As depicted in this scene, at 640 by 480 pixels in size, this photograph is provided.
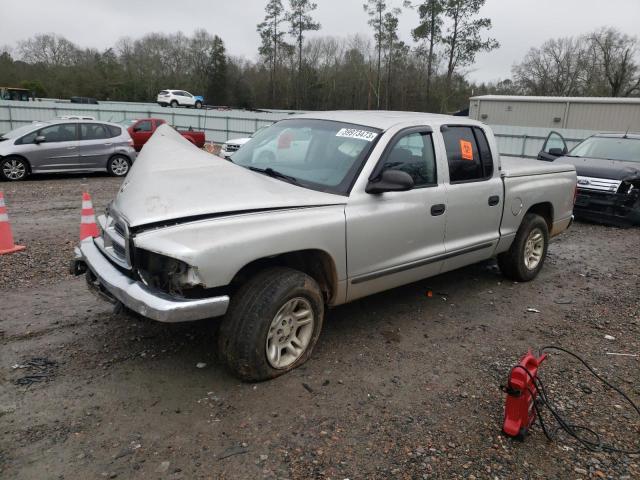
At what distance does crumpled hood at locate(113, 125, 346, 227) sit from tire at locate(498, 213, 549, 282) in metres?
2.90

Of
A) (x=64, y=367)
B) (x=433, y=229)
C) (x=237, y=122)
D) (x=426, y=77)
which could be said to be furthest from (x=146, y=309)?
(x=426, y=77)

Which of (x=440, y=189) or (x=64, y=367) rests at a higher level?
(x=440, y=189)

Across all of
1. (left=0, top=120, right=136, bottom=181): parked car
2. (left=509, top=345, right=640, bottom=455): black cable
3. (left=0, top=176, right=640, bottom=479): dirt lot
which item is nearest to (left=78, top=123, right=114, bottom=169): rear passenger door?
(left=0, top=120, right=136, bottom=181): parked car

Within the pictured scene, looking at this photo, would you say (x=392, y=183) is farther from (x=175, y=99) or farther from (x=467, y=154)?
(x=175, y=99)

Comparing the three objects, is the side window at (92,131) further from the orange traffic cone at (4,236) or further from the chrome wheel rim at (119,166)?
the orange traffic cone at (4,236)

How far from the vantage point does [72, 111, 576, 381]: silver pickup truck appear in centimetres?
300

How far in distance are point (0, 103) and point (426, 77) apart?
36320mm

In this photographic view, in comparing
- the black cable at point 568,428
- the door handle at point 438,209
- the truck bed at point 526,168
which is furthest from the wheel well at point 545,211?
the black cable at point 568,428

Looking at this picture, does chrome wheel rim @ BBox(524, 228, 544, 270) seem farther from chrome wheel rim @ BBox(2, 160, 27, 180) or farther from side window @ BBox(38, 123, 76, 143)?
chrome wheel rim @ BBox(2, 160, 27, 180)

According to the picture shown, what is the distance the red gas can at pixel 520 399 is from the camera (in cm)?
284

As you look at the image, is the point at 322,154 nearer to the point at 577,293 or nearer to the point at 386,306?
the point at 386,306

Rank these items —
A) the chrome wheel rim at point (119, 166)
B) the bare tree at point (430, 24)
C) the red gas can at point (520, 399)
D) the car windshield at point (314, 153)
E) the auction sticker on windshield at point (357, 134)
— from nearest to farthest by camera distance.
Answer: the red gas can at point (520, 399), the car windshield at point (314, 153), the auction sticker on windshield at point (357, 134), the chrome wheel rim at point (119, 166), the bare tree at point (430, 24)

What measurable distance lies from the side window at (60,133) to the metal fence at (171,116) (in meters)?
10.4

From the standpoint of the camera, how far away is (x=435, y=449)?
113 inches
